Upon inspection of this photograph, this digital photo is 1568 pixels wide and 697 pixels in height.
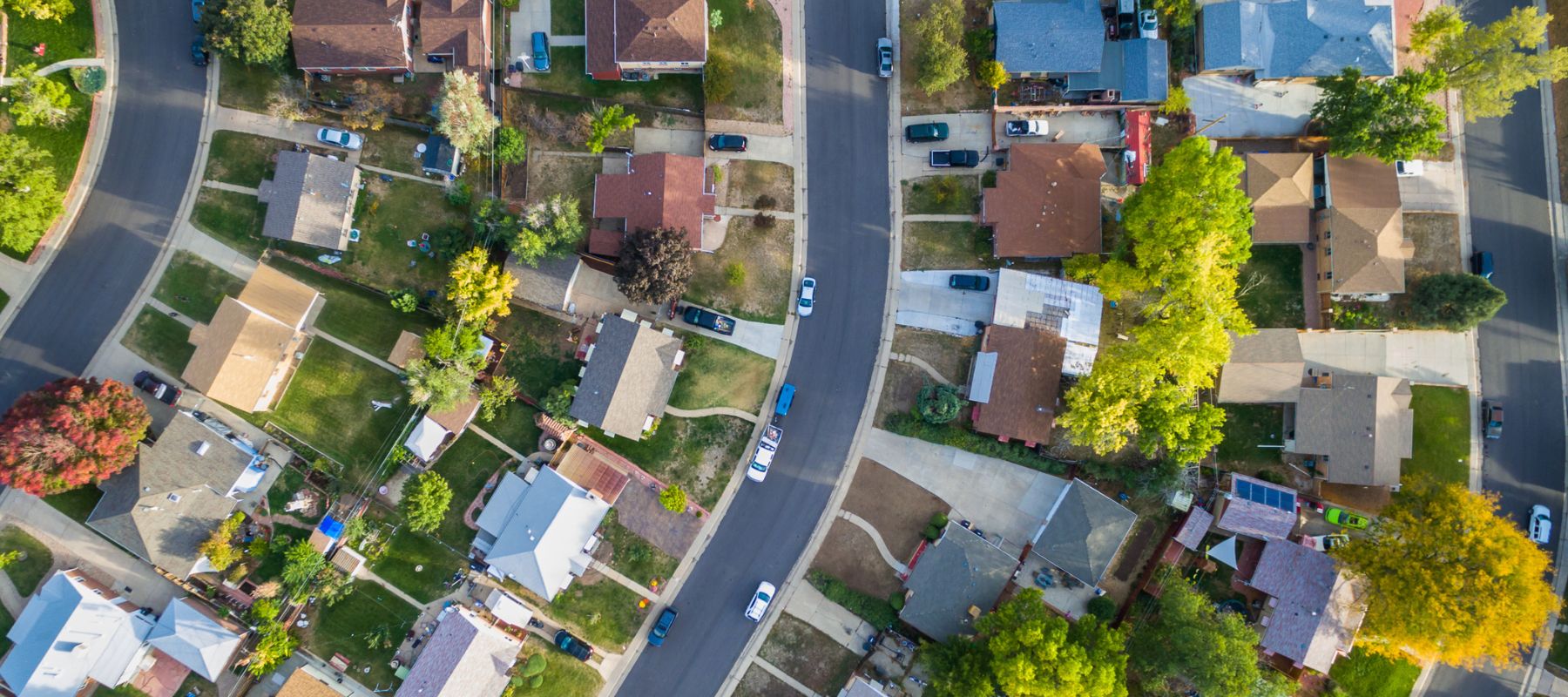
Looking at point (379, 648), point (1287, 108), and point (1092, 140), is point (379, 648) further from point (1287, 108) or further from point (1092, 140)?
point (1287, 108)

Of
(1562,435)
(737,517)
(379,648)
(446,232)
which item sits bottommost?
(379,648)

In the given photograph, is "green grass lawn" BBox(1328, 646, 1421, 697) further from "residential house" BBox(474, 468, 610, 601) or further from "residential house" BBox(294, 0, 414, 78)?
"residential house" BBox(294, 0, 414, 78)

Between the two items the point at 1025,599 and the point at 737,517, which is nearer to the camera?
the point at 1025,599

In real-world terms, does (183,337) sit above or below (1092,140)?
below

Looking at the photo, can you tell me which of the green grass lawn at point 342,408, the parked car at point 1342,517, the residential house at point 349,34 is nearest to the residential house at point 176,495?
the green grass lawn at point 342,408

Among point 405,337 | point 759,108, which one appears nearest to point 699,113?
point 759,108

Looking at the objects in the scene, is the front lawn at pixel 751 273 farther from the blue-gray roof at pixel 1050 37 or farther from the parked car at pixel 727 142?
the blue-gray roof at pixel 1050 37
